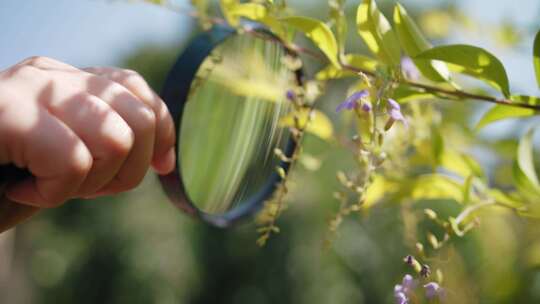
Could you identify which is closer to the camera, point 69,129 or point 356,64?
point 69,129

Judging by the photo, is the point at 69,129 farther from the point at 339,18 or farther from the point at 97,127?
the point at 339,18

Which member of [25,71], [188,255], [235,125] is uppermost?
[25,71]

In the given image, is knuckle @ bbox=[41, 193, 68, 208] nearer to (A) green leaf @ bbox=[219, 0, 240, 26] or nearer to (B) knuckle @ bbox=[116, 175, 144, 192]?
(B) knuckle @ bbox=[116, 175, 144, 192]

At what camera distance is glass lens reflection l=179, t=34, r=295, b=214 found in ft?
1.35

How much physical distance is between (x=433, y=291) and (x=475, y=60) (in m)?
0.10

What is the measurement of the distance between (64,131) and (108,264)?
176 inches

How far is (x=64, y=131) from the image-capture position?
0.24 m

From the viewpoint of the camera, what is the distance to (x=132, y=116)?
27 cm

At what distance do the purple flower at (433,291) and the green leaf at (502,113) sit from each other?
11cm

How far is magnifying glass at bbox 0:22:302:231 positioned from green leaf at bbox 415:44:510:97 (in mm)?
110

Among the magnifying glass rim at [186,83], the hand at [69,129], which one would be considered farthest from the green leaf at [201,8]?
the hand at [69,129]

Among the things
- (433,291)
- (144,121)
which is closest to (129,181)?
(144,121)

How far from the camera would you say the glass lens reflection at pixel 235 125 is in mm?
412

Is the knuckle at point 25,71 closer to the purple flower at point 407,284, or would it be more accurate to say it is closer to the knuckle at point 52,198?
the knuckle at point 52,198
